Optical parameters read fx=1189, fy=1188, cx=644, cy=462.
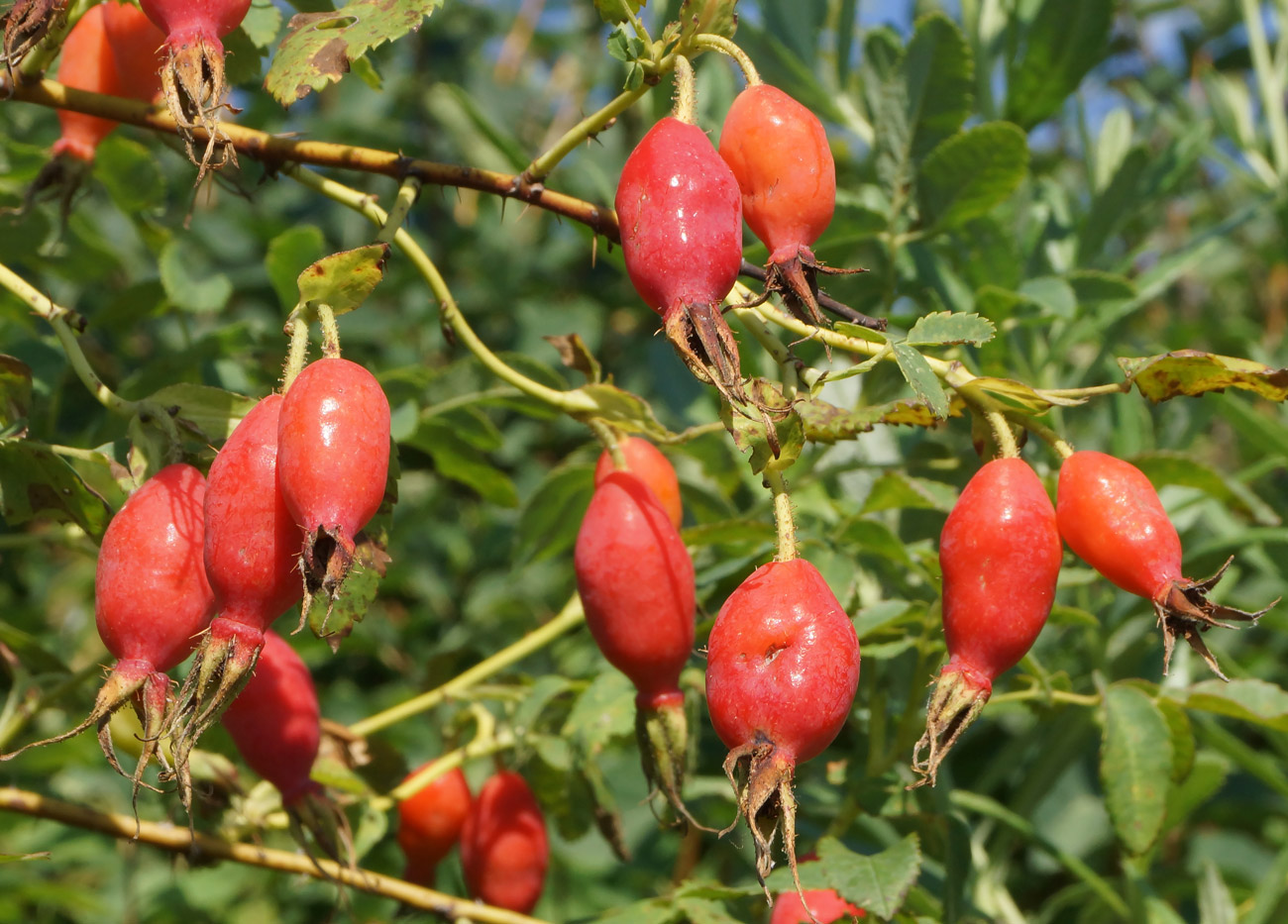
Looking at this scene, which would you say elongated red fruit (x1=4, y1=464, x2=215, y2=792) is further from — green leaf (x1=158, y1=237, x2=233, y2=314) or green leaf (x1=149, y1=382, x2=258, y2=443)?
green leaf (x1=158, y1=237, x2=233, y2=314)

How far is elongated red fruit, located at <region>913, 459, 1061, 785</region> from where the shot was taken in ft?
3.25

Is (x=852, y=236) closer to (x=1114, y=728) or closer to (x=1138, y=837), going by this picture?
(x=1114, y=728)

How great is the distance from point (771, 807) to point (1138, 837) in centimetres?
64

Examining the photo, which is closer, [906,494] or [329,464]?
[329,464]

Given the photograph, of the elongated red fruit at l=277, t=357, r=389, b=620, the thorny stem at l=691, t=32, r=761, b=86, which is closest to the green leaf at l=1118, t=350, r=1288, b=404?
the thorny stem at l=691, t=32, r=761, b=86

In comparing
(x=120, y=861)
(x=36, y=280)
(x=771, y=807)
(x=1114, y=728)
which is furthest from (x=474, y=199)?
→ (x=771, y=807)

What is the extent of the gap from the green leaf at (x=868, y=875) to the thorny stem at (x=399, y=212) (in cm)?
76

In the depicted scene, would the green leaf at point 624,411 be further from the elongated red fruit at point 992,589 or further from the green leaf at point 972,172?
the green leaf at point 972,172

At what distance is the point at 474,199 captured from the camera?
381cm

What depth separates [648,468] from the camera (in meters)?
1.31

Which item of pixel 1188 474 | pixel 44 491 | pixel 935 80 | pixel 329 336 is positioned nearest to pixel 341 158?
pixel 329 336

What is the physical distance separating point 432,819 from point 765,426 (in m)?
0.98

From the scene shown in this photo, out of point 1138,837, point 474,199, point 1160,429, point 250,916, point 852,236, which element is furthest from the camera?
point 474,199

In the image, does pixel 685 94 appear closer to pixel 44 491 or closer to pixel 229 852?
pixel 44 491
